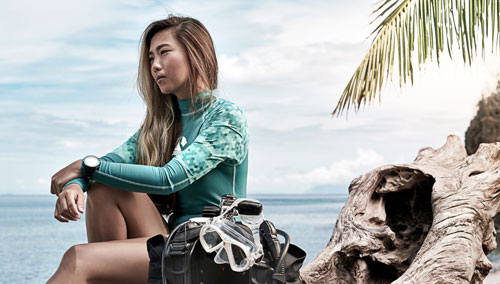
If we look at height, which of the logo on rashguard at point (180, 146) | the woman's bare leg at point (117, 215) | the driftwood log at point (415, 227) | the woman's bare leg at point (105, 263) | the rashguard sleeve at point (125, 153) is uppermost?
the logo on rashguard at point (180, 146)

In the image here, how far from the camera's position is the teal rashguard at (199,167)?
2.32 meters

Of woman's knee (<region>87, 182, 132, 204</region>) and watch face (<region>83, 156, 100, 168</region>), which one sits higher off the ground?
watch face (<region>83, 156, 100, 168</region>)

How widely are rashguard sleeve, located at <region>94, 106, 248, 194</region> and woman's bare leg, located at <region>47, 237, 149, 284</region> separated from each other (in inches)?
8.9

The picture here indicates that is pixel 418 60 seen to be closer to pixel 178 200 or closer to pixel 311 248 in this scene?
pixel 178 200

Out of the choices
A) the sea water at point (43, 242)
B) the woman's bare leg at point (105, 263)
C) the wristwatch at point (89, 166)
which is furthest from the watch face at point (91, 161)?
the sea water at point (43, 242)

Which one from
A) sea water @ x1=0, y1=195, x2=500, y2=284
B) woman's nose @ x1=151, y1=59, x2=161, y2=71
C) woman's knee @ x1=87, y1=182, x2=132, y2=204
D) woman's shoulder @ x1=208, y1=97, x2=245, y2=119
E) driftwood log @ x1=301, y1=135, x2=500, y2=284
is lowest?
sea water @ x1=0, y1=195, x2=500, y2=284

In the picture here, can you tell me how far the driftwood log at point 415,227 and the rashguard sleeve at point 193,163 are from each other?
0.97 meters

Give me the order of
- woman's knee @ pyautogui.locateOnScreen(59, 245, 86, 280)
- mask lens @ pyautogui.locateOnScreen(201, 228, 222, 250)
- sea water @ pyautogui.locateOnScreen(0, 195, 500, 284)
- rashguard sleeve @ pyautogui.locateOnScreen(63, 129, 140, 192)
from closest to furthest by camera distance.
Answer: mask lens @ pyautogui.locateOnScreen(201, 228, 222, 250) < woman's knee @ pyautogui.locateOnScreen(59, 245, 86, 280) < rashguard sleeve @ pyautogui.locateOnScreen(63, 129, 140, 192) < sea water @ pyautogui.locateOnScreen(0, 195, 500, 284)

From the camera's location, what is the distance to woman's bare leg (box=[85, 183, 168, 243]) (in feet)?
7.93

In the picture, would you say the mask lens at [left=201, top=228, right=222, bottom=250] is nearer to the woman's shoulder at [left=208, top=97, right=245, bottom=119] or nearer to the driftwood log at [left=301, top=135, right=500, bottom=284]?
the woman's shoulder at [left=208, top=97, right=245, bottom=119]

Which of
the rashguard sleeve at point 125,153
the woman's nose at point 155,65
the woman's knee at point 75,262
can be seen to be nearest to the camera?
the woman's knee at point 75,262

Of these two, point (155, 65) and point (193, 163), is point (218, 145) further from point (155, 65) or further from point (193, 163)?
point (155, 65)

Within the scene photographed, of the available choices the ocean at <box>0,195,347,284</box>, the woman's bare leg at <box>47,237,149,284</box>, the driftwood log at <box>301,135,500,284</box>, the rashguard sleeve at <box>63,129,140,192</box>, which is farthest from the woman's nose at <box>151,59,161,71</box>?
the ocean at <box>0,195,347,284</box>

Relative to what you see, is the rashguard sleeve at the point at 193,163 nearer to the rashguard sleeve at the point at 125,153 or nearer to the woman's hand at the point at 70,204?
the woman's hand at the point at 70,204
